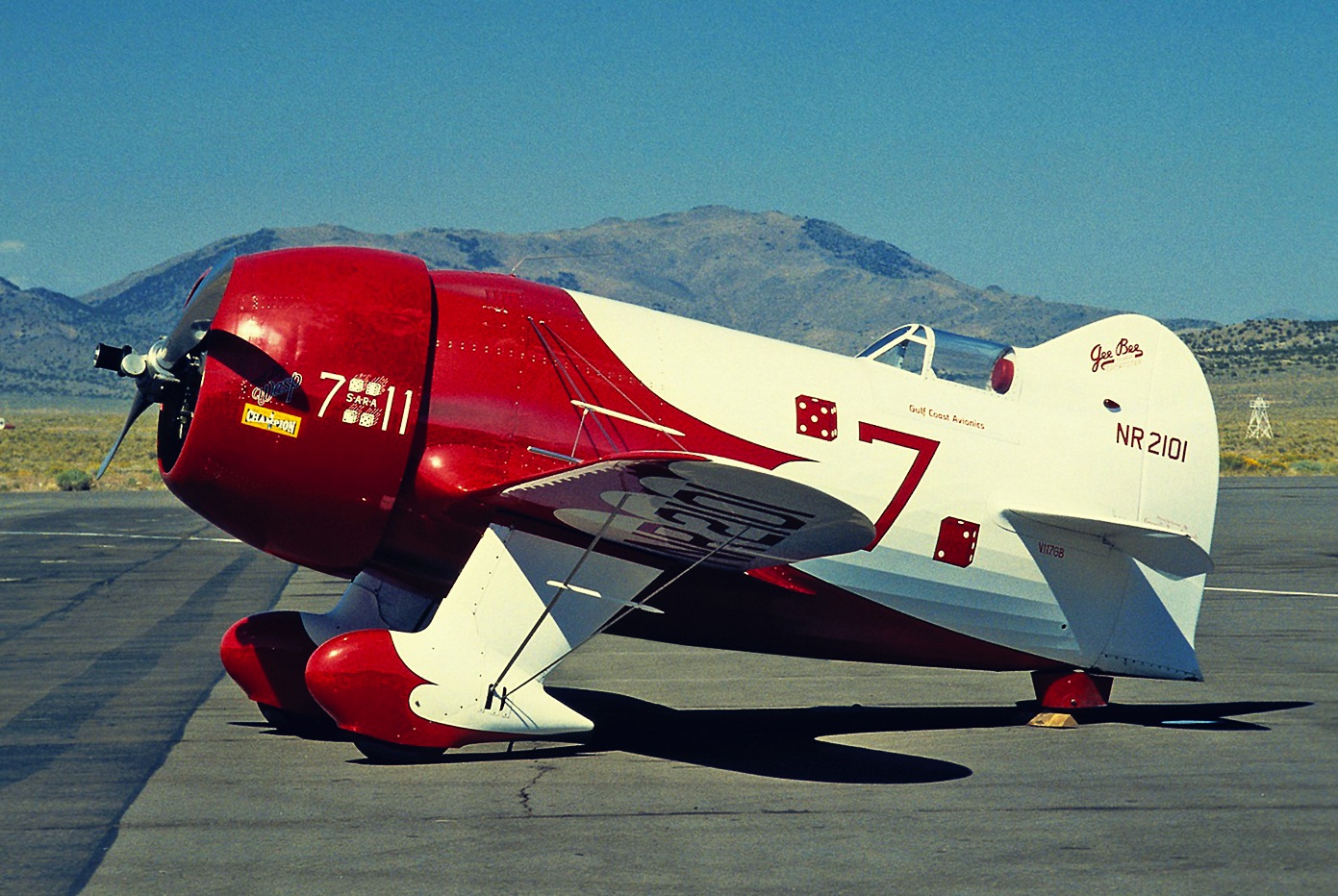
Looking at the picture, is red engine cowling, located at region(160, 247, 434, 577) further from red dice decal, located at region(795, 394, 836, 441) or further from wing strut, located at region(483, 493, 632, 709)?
red dice decal, located at region(795, 394, 836, 441)

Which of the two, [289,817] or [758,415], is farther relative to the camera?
[758,415]

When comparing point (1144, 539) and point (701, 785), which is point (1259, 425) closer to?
point (1144, 539)

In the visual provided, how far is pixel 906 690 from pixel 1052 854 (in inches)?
247

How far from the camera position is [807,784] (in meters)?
9.56

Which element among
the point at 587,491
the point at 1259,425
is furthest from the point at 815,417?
the point at 1259,425

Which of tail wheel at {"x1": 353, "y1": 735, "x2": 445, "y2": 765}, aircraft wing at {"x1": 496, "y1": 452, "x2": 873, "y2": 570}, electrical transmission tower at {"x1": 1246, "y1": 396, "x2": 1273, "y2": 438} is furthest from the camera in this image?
electrical transmission tower at {"x1": 1246, "y1": 396, "x2": 1273, "y2": 438}

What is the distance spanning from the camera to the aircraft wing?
852cm

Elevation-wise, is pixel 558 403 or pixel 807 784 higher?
pixel 558 403

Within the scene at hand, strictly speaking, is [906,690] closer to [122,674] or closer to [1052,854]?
[1052,854]

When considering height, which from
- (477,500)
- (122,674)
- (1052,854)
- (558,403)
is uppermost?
(558,403)

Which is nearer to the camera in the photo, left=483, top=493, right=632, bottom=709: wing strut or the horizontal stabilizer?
left=483, top=493, right=632, bottom=709: wing strut

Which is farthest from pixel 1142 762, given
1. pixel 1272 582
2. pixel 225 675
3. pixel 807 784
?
pixel 1272 582

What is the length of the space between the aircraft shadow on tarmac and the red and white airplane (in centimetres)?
58

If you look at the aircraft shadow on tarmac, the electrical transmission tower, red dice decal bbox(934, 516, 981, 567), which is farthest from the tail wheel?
the electrical transmission tower
